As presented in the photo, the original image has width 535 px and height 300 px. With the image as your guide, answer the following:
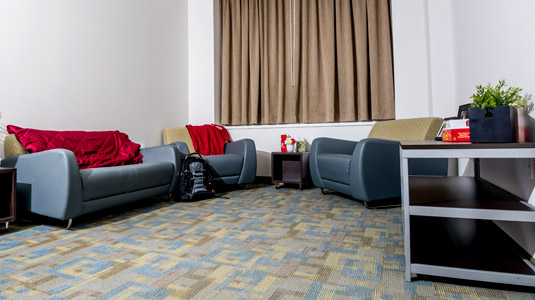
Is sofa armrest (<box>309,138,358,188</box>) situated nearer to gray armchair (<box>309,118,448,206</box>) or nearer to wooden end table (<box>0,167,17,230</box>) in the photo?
gray armchair (<box>309,118,448,206</box>)

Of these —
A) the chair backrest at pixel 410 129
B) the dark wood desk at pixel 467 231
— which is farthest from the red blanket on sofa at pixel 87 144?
the chair backrest at pixel 410 129

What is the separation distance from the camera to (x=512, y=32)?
139cm

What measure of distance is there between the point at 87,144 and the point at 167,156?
0.66 metres

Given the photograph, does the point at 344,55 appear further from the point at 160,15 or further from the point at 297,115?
the point at 160,15

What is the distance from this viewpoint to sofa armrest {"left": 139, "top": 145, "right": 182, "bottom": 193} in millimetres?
2719

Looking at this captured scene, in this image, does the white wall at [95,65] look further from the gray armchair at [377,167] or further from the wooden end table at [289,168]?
the gray armchair at [377,167]

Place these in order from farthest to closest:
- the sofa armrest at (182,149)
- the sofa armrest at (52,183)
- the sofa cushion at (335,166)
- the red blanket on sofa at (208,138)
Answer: the red blanket on sofa at (208,138) < the sofa armrest at (182,149) < the sofa cushion at (335,166) < the sofa armrest at (52,183)

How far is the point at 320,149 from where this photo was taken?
2.93m

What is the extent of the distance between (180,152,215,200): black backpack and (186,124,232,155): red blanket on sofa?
1.74 ft

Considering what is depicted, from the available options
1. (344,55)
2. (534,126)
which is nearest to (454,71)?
(344,55)

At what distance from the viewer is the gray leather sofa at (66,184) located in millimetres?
1805

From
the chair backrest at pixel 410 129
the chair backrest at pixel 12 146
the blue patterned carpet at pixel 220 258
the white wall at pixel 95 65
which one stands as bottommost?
the blue patterned carpet at pixel 220 258

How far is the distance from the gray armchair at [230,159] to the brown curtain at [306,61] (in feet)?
2.20

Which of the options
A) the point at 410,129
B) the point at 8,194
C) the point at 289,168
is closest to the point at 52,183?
the point at 8,194
